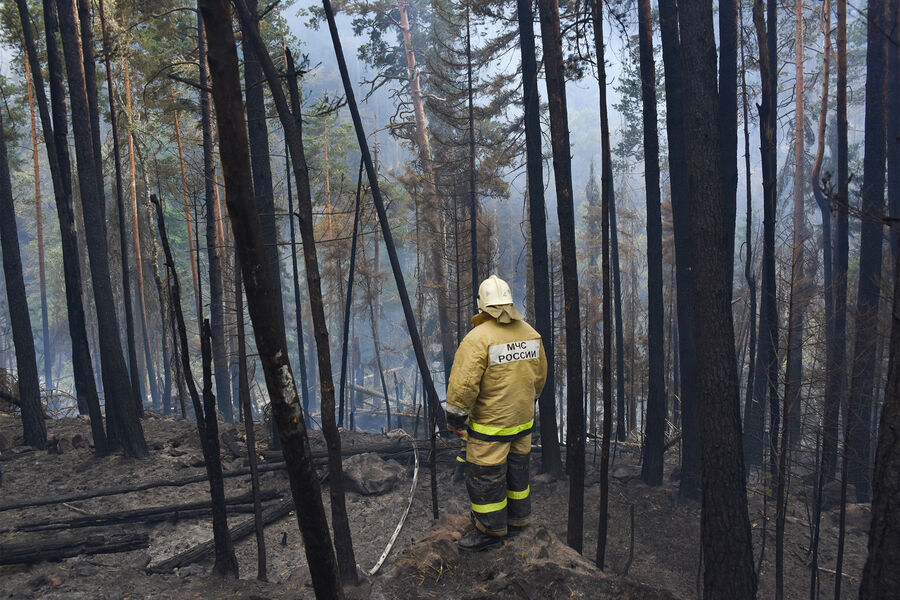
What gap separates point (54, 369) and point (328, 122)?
5013 centimetres

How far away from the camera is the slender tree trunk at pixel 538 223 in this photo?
35.2 ft

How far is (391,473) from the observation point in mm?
10398

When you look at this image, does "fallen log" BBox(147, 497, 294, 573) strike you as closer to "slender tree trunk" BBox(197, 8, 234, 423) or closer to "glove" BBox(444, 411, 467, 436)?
"glove" BBox(444, 411, 467, 436)

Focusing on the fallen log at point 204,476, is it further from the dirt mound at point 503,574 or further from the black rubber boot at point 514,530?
the dirt mound at point 503,574

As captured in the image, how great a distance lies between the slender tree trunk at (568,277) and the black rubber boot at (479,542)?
206 centimetres

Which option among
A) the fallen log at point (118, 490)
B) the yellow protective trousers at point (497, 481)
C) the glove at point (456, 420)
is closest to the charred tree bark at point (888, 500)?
the yellow protective trousers at point (497, 481)

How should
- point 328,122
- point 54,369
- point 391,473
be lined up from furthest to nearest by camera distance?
point 54,369, point 328,122, point 391,473

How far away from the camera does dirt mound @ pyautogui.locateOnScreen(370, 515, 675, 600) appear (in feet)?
12.8

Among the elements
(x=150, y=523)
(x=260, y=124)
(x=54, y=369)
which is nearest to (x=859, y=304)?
(x=260, y=124)

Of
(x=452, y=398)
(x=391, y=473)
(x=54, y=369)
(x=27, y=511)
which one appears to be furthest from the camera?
(x=54, y=369)

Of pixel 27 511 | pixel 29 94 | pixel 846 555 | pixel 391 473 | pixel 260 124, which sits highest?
pixel 29 94

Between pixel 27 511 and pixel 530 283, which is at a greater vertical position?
pixel 530 283

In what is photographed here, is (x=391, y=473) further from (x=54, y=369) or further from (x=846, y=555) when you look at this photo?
(x=54, y=369)

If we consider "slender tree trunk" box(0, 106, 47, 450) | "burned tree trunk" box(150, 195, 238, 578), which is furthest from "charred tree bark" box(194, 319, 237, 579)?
"slender tree trunk" box(0, 106, 47, 450)
